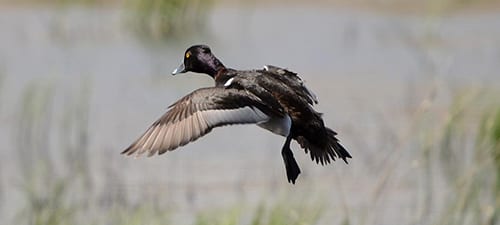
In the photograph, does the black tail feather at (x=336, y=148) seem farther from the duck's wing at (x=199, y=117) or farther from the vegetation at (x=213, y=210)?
the vegetation at (x=213, y=210)

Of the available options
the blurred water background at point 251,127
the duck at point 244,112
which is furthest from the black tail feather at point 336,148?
A: the blurred water background at point 251,127

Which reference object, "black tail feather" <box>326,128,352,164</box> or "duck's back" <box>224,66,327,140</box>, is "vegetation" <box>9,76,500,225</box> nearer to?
"black tail feather" <box>326,128,352,164</box>

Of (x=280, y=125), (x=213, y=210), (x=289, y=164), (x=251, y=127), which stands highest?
(x=280, y=125)

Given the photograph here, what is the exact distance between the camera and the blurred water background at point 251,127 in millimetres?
6785

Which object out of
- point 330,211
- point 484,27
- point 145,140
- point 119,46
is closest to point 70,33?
point 119,46

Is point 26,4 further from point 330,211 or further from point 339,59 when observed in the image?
point 330,211

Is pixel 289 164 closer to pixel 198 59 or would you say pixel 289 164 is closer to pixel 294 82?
pixel 294 82

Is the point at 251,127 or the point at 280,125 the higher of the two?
the point at 280,125

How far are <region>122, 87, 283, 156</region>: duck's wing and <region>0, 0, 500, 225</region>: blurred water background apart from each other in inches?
91.0

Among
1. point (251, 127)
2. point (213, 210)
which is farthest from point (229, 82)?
point (251, 127)

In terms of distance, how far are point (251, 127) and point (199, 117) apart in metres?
7.25

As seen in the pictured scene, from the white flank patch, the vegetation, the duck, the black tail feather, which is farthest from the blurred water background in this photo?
the white flank patch

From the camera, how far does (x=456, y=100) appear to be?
266 inches

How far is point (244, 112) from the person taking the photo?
306 centimetres
